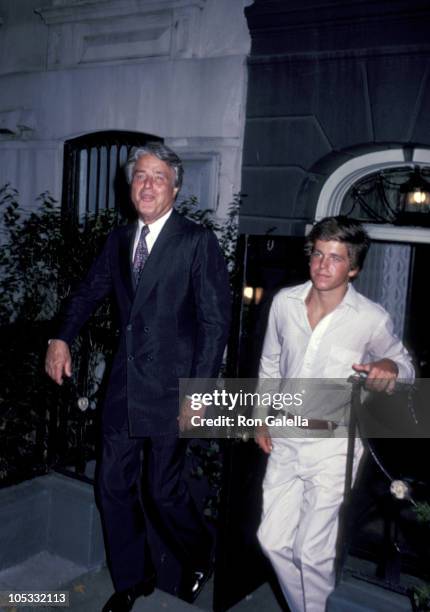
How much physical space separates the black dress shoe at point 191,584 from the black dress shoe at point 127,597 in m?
0.27

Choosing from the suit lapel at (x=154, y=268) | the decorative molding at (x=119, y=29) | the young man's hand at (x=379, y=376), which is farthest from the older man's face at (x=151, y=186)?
the decorative molding at (x=119, y=29)

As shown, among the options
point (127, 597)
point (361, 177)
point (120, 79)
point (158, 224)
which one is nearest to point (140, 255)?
point (158, 224)

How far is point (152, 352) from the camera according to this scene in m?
2.96

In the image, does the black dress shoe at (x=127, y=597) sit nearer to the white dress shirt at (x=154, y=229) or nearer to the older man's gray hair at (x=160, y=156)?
the white dress shirt at (x=154, y=229)

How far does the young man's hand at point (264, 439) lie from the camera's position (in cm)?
305

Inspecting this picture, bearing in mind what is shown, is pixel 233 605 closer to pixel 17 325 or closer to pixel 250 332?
pixel 250 332

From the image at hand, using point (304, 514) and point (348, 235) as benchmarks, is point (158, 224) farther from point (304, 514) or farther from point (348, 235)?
point (304, 514)

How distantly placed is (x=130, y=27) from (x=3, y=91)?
85.6 inches

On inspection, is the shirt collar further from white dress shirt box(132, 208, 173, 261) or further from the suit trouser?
the suit trouser

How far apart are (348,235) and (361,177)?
3705 mm

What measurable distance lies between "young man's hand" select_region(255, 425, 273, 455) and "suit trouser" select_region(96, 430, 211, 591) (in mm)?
393

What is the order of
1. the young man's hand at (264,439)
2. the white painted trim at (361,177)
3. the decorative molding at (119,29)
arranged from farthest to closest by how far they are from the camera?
1. the decorative molding at (119,29)
2. the white painted trim at (361,177)
3. the young man's hand at (264,439)

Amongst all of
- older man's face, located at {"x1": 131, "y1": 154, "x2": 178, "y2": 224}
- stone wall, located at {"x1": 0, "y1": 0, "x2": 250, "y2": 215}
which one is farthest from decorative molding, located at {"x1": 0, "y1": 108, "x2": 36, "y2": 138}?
older man's face, located at {"x1": 131, "y1": 154, "x2": 178, "y2": 224}

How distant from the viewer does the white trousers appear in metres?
2.80
